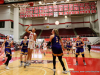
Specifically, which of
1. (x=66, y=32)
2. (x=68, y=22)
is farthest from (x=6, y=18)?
(x=68, y=22)

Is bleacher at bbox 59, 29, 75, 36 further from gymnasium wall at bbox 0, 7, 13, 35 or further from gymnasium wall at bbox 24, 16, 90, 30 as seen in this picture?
gymnasium wall at bbox 0, 7, 13, 35

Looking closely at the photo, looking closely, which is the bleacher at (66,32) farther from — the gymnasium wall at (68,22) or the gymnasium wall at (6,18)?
the gymnasium wall at (6,18)

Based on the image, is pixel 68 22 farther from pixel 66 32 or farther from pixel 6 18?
pixel 6 18

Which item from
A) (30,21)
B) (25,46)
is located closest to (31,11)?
(30,21)

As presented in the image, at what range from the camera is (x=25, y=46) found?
16.4ft

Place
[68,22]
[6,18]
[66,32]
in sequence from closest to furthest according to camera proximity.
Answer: [6,18] → [66,32] → [68,22]

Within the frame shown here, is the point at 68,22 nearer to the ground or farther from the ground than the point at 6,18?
nearer to the ground

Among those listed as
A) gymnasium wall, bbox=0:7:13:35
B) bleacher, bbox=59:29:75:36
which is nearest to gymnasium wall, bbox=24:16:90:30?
bleacher, bbox=59:29:75:36

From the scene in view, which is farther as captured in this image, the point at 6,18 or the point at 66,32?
the point at 66,32

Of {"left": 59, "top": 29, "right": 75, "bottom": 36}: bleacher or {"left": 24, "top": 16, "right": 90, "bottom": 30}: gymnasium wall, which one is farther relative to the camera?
{"left": 24, "top": 16, "right": 90, "bottom": 30}: gymnasium wall

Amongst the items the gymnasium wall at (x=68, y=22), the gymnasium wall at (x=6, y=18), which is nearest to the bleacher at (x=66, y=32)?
the gymnasium wall at (x=68, y=22)

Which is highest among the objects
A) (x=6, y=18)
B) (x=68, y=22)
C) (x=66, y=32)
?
(x=6, y=18)

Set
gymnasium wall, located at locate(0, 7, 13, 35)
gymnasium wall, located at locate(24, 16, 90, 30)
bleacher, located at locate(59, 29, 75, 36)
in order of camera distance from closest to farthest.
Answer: gymnasium wall, located at locate(0, 7, 13, 35) < bleacher, located at locate(59, 29, 75, 36) < gymnasium wall, located at locate(24, 16, 90, 30)

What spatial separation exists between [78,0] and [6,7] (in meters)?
16.7
